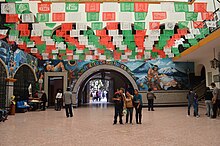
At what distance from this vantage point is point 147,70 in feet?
60.5

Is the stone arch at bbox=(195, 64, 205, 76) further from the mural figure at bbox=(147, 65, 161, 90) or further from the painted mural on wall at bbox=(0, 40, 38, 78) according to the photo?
the painted mural on wall at bbox=(0, 40, 38, 78)

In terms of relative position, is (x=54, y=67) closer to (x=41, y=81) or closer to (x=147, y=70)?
(x=41, y=81)

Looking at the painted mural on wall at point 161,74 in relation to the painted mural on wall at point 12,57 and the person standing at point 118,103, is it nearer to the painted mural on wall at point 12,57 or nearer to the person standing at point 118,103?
the painted mural on wall at point 12,57

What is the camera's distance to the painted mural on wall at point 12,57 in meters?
12.5

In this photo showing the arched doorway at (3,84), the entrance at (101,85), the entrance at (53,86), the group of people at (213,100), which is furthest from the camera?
the entrance at (101,85)

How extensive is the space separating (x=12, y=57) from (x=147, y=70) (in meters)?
10.5

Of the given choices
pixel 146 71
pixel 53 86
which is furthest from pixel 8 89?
pixel 146 71

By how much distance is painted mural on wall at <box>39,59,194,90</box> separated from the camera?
18.3 meters

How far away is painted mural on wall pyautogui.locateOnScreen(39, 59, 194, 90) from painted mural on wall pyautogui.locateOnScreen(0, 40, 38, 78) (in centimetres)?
304

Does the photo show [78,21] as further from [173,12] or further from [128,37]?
[173,12]

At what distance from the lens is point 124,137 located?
18.8 feet

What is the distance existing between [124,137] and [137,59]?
500 inches

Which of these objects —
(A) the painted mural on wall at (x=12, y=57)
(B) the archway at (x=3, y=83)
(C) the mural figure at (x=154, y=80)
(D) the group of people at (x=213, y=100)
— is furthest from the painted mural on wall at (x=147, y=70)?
(D) the group of people at (x=213, y=100)

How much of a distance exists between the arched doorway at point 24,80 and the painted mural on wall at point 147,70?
4.99ft
